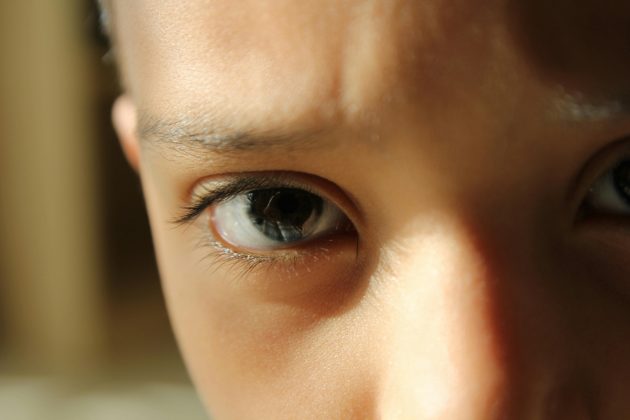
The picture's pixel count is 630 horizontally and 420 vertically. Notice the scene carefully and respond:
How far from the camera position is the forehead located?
0.34m

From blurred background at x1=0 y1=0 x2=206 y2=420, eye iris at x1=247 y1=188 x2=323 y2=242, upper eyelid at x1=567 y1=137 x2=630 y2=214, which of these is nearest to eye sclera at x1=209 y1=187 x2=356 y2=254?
eye iris at x1=247 y1=188 x2=323 y2=242

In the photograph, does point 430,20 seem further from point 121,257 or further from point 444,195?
point 121,257

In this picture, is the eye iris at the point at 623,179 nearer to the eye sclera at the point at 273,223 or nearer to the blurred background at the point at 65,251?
the eye sclera at the point at 273,223

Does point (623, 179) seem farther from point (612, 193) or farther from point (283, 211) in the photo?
point (283, 211)

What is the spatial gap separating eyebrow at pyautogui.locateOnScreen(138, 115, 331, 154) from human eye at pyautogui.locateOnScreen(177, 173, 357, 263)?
1.0 inches

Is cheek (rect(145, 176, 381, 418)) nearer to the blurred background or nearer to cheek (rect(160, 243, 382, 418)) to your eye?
cheek (rect(160, 243, 382, 418))

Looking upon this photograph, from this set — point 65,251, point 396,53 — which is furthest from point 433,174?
point 65,251

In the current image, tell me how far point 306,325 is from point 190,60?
16 cm

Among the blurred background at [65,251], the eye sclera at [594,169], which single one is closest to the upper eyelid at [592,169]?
the eye sclera at [594,169]

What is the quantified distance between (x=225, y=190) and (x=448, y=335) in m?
0.15

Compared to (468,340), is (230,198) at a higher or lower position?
higher

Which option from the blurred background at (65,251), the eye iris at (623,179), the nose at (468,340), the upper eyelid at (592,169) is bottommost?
the nose at (468,340)

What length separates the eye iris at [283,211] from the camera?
43 centimetres

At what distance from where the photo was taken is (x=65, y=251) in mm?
1308
